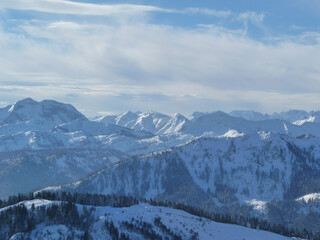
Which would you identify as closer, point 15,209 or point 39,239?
point 39,239

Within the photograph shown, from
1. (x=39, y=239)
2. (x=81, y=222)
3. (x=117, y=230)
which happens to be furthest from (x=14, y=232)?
(x=117, y=230)

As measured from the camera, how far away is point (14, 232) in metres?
180

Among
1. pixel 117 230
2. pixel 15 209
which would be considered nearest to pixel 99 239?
pixel 117 230

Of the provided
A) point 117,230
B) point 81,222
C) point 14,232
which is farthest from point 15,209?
point 117,230

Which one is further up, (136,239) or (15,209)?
(15,209)

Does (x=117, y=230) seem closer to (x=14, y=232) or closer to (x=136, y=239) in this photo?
(x=136, y=239)

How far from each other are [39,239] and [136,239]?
4219 cm

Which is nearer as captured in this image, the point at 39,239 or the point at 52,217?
the point at 39,239

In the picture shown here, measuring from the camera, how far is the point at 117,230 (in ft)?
643

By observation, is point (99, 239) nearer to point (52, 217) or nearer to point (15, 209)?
point (52, 217)

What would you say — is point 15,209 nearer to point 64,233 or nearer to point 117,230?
point 64,233

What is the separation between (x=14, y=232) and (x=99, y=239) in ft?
111

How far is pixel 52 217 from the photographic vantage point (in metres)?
191

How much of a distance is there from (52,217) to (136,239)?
36951 millimetres
